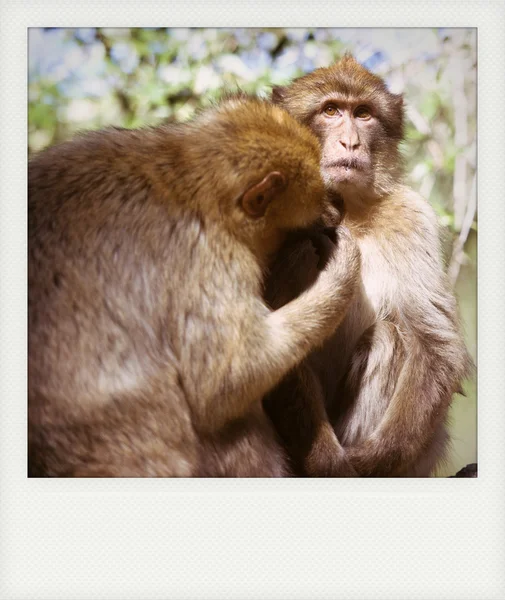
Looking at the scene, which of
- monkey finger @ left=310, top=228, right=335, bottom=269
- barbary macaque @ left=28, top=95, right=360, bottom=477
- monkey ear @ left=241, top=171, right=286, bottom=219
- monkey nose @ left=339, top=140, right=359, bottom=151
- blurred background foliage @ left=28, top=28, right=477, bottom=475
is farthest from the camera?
blurred background foliage @ left=28, top=28, right=477, bottom=475

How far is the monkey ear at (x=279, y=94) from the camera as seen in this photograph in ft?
11.0

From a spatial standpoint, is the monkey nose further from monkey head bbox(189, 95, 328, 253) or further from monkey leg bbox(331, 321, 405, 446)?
monkey leg bbox(331, 321, 405, 446)

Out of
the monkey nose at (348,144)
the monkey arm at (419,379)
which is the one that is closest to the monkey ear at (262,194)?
the monkey nose at (348,144)

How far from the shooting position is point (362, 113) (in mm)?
3283

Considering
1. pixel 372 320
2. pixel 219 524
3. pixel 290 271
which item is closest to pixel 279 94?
pixel 290 271

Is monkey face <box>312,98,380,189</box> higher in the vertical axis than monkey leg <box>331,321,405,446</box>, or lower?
higher

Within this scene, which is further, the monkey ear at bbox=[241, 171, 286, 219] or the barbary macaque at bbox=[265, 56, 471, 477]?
the barbary macaque at bbox=[265, 56, 471, 477]

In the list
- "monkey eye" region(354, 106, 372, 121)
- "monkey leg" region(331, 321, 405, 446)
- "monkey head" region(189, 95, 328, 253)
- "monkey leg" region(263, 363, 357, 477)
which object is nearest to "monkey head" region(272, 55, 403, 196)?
"monkey eye" region(354, 106, 372, 121)

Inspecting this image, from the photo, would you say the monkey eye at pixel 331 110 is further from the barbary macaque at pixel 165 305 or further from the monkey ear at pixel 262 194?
the monkey ear at pixel 262 194

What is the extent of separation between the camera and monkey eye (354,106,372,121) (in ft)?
10.7

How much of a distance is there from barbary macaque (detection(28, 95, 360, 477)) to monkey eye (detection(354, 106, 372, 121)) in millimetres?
410

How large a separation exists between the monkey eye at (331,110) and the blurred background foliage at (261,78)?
0.59 feet
